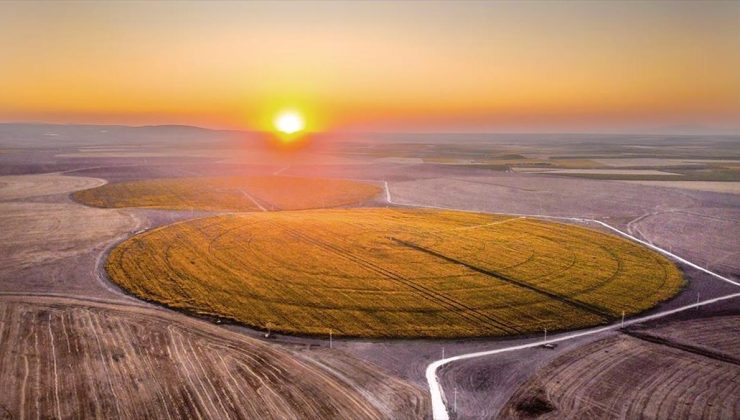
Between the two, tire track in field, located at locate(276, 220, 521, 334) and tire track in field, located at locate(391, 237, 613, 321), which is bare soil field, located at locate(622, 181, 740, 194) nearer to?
tire track in field, located at locate(391, 237, 613, 321)

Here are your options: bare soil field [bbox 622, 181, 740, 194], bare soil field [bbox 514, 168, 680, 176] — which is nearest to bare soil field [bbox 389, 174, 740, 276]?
bare soil field [bbox 622, 181, 740, 194]

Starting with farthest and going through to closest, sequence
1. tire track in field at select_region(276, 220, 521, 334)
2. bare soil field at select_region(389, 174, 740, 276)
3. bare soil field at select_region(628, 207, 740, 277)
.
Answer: bare soil field at select_region(389, 174, 740, 276) < bare soil field at select_region(628, 207, 740, 277) < tire track in field at select_region(276, 220, 521, 334)

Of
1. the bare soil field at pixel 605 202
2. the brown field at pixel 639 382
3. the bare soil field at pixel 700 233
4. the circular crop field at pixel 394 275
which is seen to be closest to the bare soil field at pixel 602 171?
the bare soil field at pixel 605 202

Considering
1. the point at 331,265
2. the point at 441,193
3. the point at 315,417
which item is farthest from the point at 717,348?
the point at 441,193

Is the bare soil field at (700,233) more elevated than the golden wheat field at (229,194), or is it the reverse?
the bare soil field at (700,233)

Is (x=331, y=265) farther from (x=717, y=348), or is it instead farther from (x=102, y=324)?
(x=717, y=348)

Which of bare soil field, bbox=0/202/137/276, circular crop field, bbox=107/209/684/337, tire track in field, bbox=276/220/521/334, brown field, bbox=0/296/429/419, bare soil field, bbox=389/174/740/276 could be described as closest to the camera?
brown field, bbox=0/296/429/419

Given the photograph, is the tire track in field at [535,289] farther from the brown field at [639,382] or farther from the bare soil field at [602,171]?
the bare soil field at [602,171]
